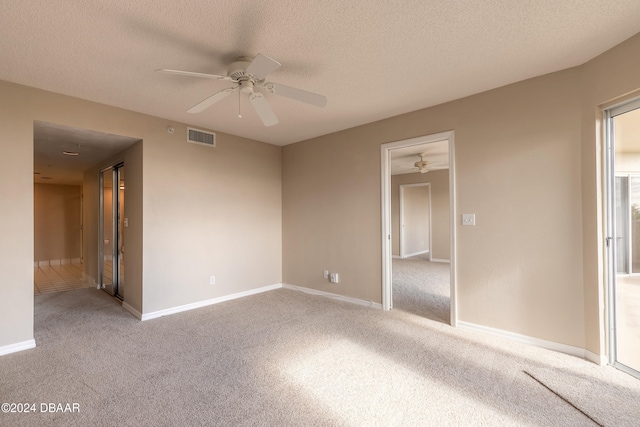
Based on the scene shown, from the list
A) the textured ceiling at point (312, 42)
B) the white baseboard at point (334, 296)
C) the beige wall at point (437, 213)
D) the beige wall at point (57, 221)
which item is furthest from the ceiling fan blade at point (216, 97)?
the beige wall at point (57, 221)

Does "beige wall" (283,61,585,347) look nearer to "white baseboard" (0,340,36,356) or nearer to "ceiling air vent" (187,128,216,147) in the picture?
"ceiling air vent" (187,128,216,147)

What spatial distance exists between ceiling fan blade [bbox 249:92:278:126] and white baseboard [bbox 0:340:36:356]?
10.1ft

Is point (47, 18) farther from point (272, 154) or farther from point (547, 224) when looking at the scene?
point (547, 224)

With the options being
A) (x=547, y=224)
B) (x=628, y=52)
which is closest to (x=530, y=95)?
(x=628, y=52)

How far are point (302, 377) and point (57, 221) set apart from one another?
8.79 m

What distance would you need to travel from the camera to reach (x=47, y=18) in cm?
183

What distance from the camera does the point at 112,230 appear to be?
4.59 metres

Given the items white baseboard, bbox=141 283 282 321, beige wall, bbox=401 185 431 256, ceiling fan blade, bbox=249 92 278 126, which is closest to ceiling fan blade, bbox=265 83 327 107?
ceiling fan blade, bbox=249 92 278 126

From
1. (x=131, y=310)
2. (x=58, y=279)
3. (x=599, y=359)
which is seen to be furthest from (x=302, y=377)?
(x=58, y=279)

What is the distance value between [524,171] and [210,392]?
10.9ft

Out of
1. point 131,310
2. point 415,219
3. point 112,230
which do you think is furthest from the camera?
point 415,219

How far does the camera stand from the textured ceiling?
1778 mm

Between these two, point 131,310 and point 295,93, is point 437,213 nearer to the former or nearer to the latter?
point 295,93

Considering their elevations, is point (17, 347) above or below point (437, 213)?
below
